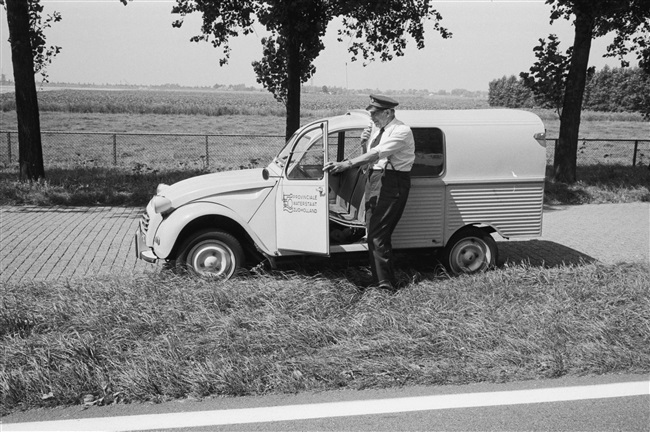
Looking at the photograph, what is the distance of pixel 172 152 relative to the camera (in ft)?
84.1

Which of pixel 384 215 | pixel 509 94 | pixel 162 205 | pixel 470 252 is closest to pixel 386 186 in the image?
pixel 384 215

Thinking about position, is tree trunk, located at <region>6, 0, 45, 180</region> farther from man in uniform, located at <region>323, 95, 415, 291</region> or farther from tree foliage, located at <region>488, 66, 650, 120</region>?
tree foliage, located at <region>488, 66, 650, 120</region>

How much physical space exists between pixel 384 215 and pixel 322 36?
1045cm

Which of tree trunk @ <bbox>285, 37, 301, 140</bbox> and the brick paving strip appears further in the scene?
tree trunk @ <bbox>285, 37, 301, 140</bbox>

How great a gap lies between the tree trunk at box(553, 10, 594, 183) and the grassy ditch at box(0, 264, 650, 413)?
359 inches

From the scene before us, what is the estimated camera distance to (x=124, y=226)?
1112 centimetres

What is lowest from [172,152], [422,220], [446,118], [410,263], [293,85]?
[172,152]

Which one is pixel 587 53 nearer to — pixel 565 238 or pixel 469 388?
pixel 565 238

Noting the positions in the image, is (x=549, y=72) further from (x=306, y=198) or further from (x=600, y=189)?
(x=306, y=198)

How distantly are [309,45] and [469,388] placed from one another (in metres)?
12.3

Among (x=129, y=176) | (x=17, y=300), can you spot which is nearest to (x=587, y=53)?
(x=129, y=176)

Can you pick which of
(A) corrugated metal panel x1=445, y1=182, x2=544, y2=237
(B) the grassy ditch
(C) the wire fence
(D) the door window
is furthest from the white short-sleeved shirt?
(C) the wire fence

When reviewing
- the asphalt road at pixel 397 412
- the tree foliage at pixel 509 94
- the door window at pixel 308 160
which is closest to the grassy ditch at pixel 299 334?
the asphalt road at pixel 397 412

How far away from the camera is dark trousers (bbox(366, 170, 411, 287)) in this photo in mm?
7141
